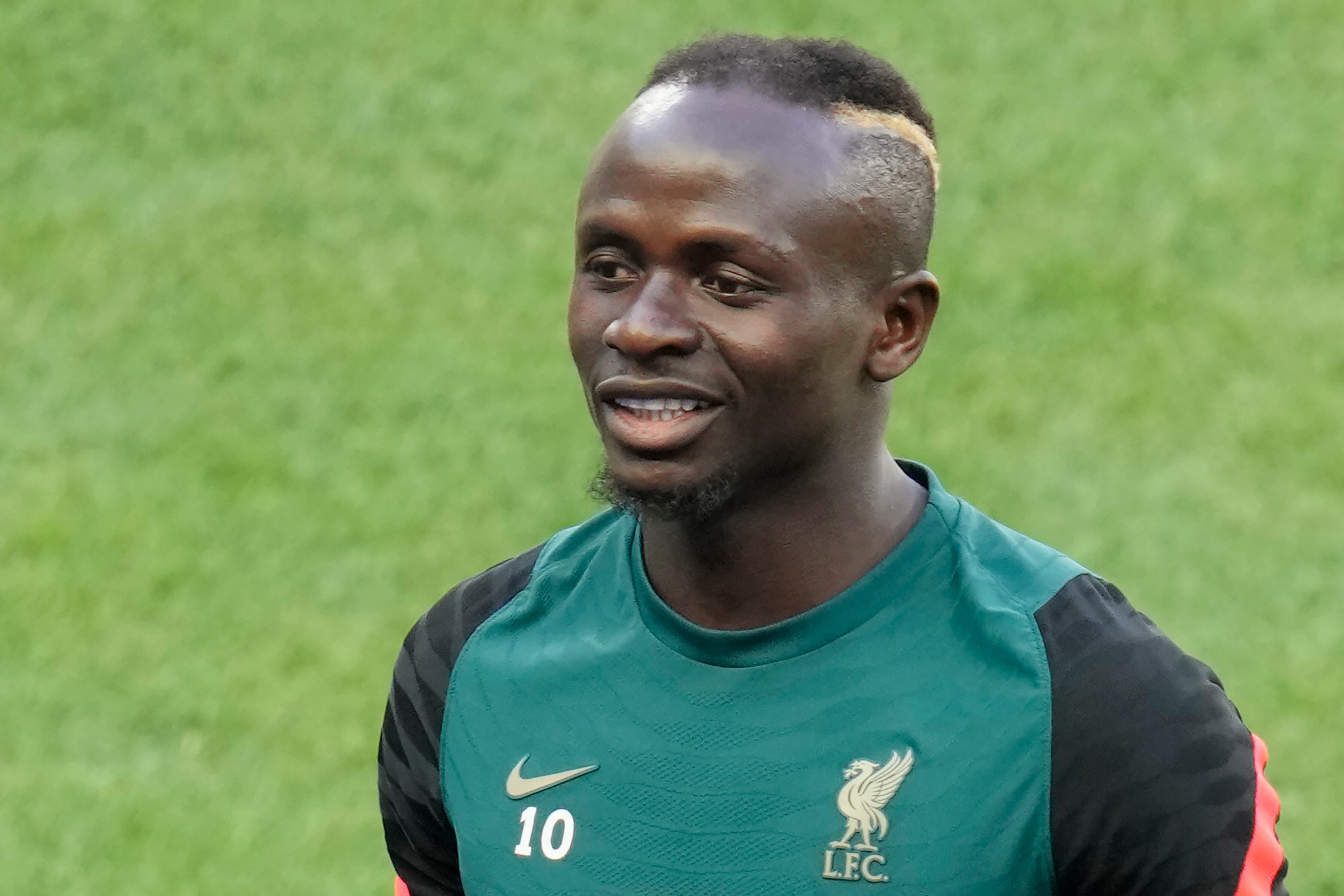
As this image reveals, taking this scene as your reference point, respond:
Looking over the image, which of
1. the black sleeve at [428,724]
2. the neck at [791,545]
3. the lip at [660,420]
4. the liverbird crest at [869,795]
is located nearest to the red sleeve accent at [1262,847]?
the liverbird crest at [869,795]

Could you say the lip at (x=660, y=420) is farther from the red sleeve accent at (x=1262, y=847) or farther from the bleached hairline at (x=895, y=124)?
the red sleeve accent at (x=1262, y=847)

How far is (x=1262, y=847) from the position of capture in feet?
10.2

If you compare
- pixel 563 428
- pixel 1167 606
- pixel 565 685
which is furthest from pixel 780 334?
pixel 563 428

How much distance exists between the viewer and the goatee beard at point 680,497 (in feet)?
10.4

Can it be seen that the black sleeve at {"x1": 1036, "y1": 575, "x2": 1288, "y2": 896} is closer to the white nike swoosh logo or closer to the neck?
the neck

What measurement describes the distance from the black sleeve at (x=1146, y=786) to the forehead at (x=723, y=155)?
2.52 ft

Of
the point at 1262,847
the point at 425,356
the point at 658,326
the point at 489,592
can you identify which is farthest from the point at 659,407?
the point at 425,356

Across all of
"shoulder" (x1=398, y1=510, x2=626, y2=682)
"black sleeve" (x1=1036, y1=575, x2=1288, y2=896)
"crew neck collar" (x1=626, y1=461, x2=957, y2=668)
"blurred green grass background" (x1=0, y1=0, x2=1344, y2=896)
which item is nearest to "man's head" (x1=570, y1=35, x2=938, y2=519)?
"crew neck collar" (x1=626, y1=461, x2=957, y2=668)

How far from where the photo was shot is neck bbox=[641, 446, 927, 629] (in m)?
3.30

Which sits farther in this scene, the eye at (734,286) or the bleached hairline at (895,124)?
the bleached hairline at (895,124)

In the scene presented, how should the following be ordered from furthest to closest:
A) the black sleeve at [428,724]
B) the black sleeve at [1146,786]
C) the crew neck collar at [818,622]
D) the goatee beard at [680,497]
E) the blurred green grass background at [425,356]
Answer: the blurred green grass background at [425,356]
the black sleeve at [428,724]
the crew neck collar at [818,622]
the goatee beard at [680,497]
the black sleeve at [1146,786]

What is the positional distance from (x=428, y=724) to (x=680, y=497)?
68cm

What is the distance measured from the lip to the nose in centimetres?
4

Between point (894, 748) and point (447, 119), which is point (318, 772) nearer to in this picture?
point (447, 119)
